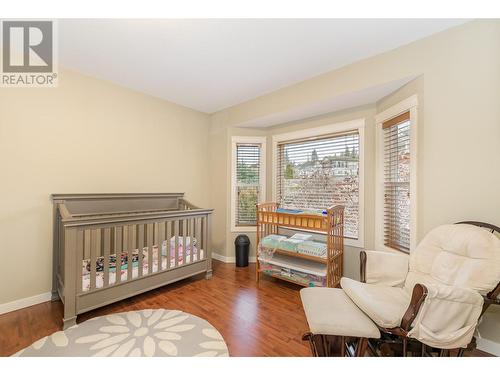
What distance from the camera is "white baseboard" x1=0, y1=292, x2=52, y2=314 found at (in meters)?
2.01

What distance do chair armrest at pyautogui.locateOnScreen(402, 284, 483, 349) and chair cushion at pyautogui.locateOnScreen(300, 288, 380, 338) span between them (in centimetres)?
25

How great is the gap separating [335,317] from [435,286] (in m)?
0.56

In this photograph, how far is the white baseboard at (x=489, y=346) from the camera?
4.92ft

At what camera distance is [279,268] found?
2662mm

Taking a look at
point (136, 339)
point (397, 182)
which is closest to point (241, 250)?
point (136, 339)

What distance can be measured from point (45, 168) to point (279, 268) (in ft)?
9.19

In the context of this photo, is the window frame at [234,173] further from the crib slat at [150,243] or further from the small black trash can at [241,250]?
the crib slat at [150,243]

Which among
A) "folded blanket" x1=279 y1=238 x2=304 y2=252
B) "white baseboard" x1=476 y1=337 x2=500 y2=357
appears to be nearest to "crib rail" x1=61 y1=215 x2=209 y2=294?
"folded blanket" x1=279 y1=238 x2=304 y2=252

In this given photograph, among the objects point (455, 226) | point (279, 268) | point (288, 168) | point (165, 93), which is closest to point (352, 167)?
point (288, 168)

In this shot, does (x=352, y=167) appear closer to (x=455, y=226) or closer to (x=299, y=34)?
(x=455, y=226)

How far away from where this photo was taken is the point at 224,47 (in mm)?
2010

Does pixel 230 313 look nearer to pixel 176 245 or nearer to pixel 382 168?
pixel 176 245

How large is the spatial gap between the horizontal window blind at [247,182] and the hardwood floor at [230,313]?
3.37 feet

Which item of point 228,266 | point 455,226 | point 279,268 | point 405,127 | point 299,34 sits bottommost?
point 228,266
